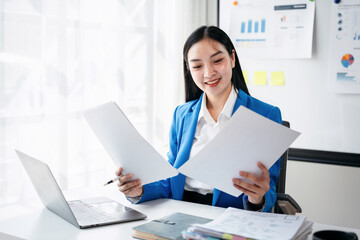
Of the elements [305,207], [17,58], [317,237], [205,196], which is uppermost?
[17,58]

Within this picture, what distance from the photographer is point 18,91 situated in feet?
6.72

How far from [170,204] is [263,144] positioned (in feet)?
1.77

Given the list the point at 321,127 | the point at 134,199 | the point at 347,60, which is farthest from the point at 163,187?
the point at 347,60

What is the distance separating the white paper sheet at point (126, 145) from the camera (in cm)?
142

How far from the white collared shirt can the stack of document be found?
49 centimetres

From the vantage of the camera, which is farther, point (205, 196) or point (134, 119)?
point (134, 119)

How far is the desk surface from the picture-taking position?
4.34ft

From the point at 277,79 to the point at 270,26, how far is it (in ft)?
1.26

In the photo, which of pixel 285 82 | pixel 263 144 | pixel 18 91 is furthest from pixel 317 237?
pixel 285 82

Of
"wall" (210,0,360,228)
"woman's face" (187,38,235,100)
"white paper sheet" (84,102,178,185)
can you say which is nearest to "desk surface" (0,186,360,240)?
"white paper sheet" (84,102,178,185)

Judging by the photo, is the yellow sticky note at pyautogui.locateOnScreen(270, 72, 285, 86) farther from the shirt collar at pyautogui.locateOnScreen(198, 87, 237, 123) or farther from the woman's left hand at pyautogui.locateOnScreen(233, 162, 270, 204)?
the woman's left hand at pyautogui.locateOnScreen(233, 162, 270, 204)

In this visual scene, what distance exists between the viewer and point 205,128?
6.24ft

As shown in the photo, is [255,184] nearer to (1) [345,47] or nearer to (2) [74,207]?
(2) [74,207]

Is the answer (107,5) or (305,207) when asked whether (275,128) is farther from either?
(305,207)
